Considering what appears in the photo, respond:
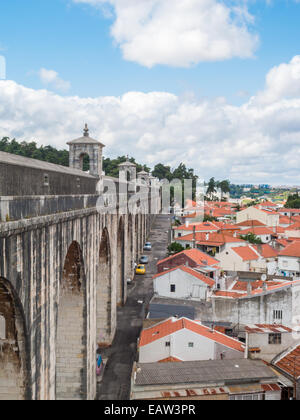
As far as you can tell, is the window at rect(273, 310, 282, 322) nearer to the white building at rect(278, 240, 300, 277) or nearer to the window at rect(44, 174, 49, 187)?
the window at rect(44, 174, 49, 187)

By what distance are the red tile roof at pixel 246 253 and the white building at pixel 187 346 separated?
2025 cm

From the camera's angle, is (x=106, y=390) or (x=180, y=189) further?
(x=180, y=189)

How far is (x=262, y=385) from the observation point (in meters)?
13.6

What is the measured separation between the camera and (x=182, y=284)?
25156mm

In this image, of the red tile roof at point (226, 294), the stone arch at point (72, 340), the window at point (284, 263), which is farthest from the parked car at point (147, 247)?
the stone arch at point (72, 340)

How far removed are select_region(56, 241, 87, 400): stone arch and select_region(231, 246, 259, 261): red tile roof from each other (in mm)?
24142

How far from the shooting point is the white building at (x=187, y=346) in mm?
16766

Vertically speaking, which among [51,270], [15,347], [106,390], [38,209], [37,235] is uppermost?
[38,209]

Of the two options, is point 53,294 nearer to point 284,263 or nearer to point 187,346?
point 187,346

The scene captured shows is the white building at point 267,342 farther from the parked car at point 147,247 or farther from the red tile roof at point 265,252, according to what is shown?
the parked car at point 147,247

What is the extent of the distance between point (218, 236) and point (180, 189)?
171 ft

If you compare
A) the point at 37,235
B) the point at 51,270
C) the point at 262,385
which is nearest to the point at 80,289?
the point at 51,270

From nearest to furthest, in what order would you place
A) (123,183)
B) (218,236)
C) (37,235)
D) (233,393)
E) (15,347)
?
1. (15,347)
2. (37,235)
3. (233,393)
4. (123,183)
5. (218,236)
